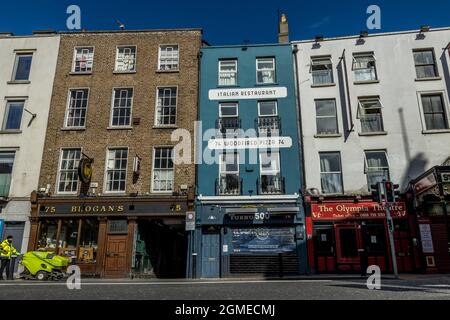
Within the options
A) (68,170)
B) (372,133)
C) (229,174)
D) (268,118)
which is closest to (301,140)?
→ (268,118)

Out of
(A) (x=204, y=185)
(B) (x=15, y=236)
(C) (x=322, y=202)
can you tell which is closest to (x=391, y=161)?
(C) (x=322, y=202)

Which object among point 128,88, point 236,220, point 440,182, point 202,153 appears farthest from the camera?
point 128,88

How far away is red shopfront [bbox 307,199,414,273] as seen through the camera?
666 inches

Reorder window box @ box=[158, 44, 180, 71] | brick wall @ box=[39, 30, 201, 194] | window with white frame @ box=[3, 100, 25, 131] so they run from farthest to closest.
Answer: window box @ box=[158, 44, 180, 71], window with white frame @ box=[3, 100, 25, 131], brick wall @ box=[39, 30, 201, 194]

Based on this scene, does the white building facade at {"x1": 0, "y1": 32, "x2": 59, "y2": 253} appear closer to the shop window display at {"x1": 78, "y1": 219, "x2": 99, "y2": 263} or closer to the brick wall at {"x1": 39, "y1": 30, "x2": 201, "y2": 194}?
the brick wall at {"x1": 39, "y1": 30, "x2": 201, "y2": 194}

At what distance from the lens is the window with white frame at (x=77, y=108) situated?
20.0 metres

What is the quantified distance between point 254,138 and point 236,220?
15.5 feet

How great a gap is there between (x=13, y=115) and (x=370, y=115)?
20930 millimetres

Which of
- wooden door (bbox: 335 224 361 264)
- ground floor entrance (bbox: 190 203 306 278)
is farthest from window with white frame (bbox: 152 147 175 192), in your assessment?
wooden door (bbox: 335 224 361 264)

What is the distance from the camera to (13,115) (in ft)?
66.9

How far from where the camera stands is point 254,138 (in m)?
19.2

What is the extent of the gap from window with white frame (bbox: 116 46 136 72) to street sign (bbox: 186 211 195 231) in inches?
379

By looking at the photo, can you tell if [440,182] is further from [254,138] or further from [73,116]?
[73,116]

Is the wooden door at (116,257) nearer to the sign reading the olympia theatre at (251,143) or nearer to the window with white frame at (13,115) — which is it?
the sign reading the olympia theatre at (251,143)
